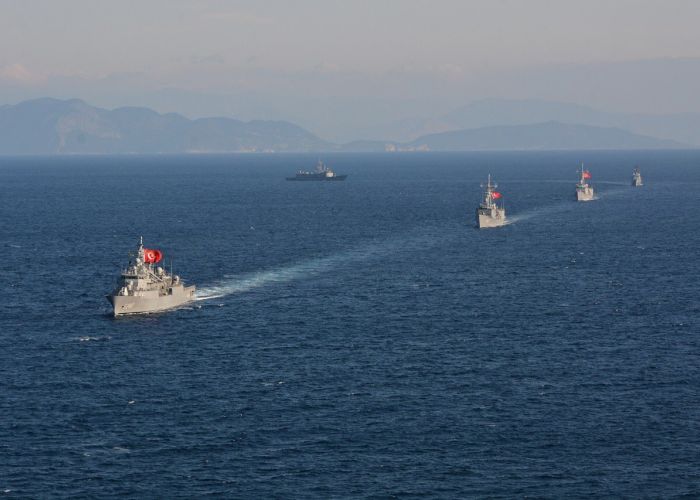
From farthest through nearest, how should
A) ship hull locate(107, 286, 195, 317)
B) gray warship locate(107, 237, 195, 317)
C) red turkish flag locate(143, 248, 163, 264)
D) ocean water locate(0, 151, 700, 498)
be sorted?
1. red turkish flag locate(143, 248, 163, 264)
2. gray warship locate(107, 237, 195, 317)
3. ship hull locate(107, 286, 195, 317)
4. ocean water locate(0, 151, 700, 498)

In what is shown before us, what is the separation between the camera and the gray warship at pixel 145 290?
157m

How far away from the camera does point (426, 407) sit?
10950cm

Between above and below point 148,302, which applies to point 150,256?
above

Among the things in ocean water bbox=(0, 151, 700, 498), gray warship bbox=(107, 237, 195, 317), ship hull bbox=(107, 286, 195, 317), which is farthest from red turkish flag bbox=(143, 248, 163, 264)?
ocean water bbox=(0, 151, 700, 498)

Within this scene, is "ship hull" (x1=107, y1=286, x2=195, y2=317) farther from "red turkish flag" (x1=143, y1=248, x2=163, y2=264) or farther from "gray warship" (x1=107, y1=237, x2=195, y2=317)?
"red turkish flag" (x1=143, y1=248, x2=163, y2=264)

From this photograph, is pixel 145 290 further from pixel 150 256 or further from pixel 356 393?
pixel 356 393

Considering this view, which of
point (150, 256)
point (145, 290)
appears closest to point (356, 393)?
point (145, 290)

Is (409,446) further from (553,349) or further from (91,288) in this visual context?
(91,288)

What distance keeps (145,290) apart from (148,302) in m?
1.86

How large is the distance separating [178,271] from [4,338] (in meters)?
58.2

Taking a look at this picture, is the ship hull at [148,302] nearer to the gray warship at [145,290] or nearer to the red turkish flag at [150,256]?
the gray warship at [145,290]

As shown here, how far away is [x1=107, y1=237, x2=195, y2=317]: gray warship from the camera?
15693cm

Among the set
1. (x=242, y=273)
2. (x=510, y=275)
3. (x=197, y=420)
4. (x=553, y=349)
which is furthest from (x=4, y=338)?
(x=510, y=275)

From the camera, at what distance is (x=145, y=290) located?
523ft
